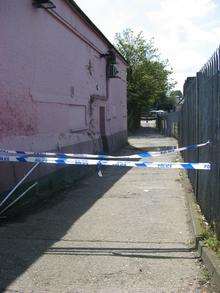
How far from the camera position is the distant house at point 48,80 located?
9.52 metres

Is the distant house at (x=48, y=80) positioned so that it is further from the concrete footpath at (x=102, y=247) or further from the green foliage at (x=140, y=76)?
the green foliage at (x=140, y=76)

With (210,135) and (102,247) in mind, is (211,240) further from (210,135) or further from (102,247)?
(210,135)

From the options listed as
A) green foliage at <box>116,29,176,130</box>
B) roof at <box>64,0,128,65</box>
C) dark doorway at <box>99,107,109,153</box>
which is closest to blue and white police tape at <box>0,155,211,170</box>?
roof at <box>64,0,128,65</box>

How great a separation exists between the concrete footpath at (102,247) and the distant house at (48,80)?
134 centimetres

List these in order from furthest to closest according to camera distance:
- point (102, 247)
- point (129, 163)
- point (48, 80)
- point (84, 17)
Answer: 1. point (84, 17)
2. point (48, 80)
3. point (129, 163)
4. point (102, 247)

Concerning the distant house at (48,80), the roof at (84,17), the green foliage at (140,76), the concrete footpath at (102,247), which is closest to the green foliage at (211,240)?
the concrete footpath at (102,247)

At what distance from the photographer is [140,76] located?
4688cm

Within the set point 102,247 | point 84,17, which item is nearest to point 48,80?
point 84,17

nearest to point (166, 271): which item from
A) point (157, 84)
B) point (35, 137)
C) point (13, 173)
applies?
point (13, 173)

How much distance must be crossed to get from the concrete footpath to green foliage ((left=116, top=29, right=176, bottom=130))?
117 ft

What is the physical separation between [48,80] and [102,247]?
5918mm

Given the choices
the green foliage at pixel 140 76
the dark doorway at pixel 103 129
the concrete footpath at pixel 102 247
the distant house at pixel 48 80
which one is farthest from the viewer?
the green foliage at pixel 140 76

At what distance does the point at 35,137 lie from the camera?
36.0 feet

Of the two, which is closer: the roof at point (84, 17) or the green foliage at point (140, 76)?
the roof at point (84, 17)
